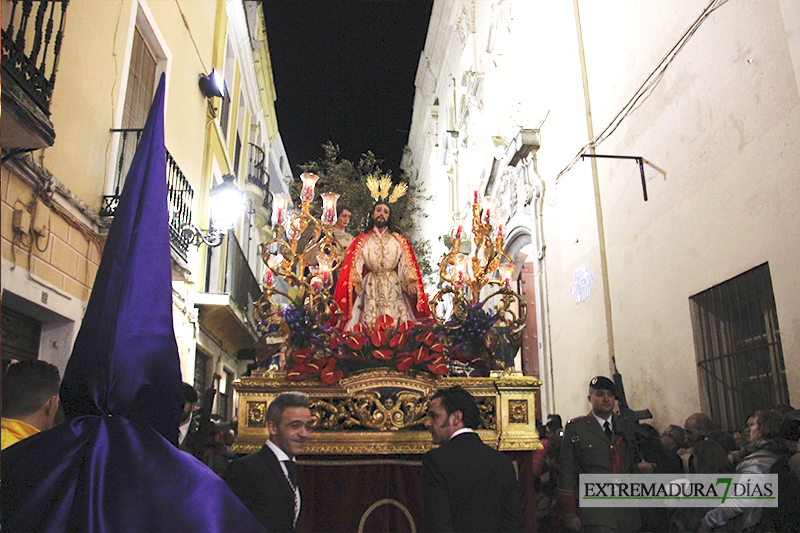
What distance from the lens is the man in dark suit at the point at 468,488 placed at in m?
2.73

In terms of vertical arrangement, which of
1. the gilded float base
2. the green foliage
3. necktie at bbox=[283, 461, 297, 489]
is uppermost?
the green foliage

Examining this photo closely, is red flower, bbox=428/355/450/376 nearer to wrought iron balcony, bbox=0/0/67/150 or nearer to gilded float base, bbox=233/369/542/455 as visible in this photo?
gilded float base, bbox=233/369/542/455

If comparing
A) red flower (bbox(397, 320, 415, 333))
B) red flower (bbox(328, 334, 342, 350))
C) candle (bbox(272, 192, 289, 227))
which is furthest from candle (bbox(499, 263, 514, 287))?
candle (bbox(272, 192, 289, 227))

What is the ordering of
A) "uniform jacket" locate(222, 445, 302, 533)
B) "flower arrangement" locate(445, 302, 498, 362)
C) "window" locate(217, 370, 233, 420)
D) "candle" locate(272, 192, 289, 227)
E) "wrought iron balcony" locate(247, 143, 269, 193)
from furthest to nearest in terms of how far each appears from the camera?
1. "wrought iron balcony" locate(247, 143, 269, 193)
2. "window" locate(217, 370, 233, 420)
3. "candle" locate(272, 192, 289, 227)
4. "flower arrangement" locate(445, 302, 498, 362)
5. "uniform jacket" locate(222, 445, 302, 533)

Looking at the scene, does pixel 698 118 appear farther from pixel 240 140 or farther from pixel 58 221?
pixel 240 140

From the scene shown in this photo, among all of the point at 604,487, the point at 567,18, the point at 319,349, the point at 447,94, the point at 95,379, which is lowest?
the point at 604,487

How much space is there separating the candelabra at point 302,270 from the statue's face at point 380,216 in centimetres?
59

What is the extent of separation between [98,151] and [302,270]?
10.1 ft

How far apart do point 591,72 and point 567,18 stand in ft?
4.05

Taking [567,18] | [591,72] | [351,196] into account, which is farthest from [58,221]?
[351,196]

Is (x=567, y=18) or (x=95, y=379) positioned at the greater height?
(x=567, y=18)

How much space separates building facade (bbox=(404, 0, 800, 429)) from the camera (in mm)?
4773

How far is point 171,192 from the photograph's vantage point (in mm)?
7922

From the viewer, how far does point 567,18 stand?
9.04 m
